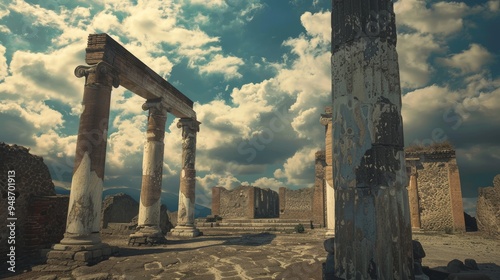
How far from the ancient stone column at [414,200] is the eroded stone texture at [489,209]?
8.96ft

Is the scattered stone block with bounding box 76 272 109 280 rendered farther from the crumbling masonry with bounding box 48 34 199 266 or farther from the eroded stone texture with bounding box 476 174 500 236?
the eroded stone texture with bounding box 476 174 500 236

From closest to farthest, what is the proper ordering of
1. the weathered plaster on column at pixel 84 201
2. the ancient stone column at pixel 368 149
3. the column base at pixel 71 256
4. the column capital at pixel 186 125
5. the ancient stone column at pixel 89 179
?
the ancient stone column at pixel 368 149, the column base at pixel 71 256, the ancient stone column at pixel 89 179, the weathered plaster on column at pixel 84 201, the column capital at pixel 186 125

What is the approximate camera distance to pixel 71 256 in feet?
21.3

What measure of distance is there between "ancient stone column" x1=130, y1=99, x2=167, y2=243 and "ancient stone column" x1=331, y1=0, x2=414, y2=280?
7.69 m

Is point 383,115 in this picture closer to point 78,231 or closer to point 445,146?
point 78,231

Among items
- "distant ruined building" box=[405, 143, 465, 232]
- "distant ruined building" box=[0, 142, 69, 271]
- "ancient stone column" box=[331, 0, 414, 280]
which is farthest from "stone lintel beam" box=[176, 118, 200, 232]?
Answer: "distant ruined building" box=[405, 143, 465, 232]

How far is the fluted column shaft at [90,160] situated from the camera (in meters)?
7.07

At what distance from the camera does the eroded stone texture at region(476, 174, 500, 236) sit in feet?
45.4

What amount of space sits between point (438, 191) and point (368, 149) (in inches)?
684

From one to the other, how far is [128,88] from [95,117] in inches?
97.1

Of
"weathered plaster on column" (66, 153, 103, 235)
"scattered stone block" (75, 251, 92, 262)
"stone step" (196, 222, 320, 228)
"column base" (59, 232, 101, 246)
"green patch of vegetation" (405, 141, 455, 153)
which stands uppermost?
"green patch of vegetation" (405, 141, 455, 153)

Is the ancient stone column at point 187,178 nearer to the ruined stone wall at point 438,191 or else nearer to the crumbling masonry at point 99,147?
the crumbling masonry at point 99,147

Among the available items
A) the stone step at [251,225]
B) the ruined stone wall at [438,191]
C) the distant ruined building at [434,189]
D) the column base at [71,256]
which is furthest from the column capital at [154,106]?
the ruined stone wall at [438,191]

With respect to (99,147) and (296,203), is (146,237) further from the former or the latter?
(296,203)
